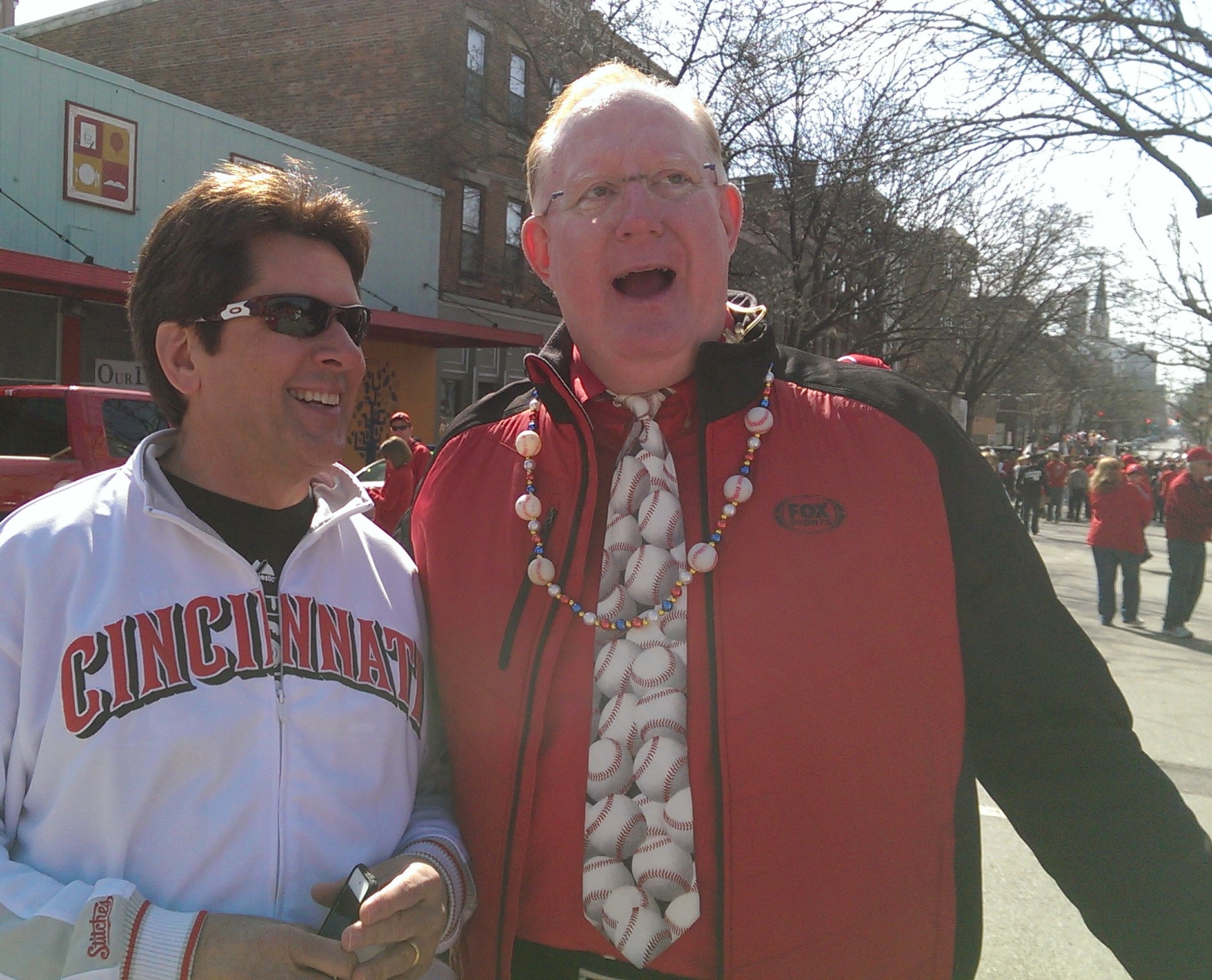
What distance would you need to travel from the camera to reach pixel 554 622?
1618mm

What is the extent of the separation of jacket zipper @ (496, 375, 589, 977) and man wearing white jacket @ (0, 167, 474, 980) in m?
0.10

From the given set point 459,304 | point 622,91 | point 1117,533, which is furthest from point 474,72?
point 622,91

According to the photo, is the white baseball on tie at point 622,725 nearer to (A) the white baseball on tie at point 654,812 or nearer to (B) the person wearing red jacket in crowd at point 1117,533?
(A) the white baseball on tie at point 654,812

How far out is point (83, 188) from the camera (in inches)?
484

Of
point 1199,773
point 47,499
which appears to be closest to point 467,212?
point 1199,773

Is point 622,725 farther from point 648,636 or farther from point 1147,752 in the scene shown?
point 1147,752

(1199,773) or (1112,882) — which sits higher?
(1112,882)

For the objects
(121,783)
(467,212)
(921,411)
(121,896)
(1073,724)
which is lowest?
(121,896)

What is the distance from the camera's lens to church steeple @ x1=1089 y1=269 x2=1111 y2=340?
16062 mm

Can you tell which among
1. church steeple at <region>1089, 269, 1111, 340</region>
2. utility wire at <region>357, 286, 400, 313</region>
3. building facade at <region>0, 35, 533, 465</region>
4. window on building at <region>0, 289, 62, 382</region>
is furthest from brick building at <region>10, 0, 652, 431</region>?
church steeple at <region>1089, 269, 1111, 340</region>

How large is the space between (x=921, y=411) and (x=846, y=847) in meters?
0.77

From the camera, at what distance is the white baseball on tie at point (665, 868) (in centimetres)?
150

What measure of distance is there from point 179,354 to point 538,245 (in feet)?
2.51

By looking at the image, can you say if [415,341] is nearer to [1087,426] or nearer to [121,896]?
[121,896]
